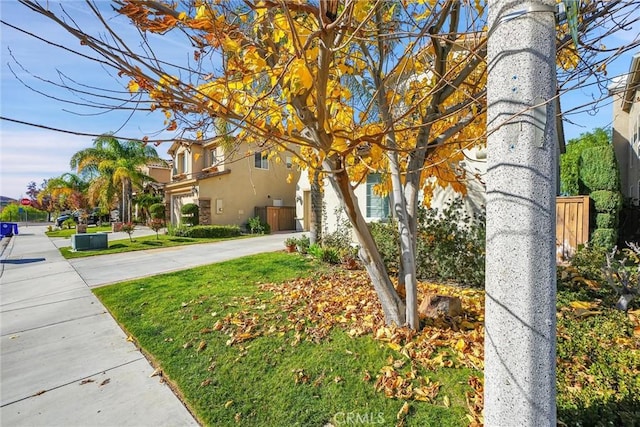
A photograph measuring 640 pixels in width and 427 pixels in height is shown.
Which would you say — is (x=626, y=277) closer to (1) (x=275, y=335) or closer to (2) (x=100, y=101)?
(1) (x=275, y=335)

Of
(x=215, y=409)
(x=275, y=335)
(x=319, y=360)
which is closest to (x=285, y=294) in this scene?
(x=275, y=335)

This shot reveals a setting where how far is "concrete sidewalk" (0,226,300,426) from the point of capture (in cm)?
297

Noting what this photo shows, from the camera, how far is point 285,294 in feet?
18.9

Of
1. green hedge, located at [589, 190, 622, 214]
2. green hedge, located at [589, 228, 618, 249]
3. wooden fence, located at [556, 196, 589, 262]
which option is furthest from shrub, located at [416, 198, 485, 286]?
green hedge, located at [589, 190, 622, 214]

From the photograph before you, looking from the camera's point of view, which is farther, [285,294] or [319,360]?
[285,294]

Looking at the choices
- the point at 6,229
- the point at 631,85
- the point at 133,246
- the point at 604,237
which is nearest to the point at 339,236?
the point at 604,237

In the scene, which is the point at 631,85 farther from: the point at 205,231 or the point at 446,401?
the point at 205,231

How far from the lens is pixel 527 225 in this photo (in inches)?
57.4

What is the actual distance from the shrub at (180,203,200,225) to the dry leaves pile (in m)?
14.8

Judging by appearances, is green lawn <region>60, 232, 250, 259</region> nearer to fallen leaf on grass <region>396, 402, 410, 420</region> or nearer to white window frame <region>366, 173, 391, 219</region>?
white window frame <region>366, 173, 391, 219</region>

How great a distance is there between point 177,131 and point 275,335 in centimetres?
284

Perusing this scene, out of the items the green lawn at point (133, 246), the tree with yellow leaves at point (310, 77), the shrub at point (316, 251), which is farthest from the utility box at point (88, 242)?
the tree with yellow leaves at point (310, 77)

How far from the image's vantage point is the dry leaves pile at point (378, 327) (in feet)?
10.0

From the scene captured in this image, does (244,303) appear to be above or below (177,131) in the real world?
below
